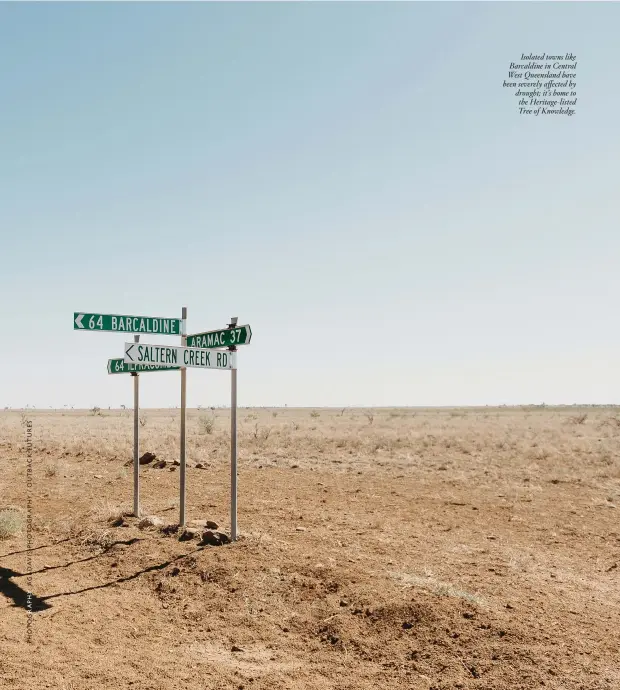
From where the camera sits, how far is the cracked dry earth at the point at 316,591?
4.95m

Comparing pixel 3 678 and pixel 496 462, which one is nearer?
pixel 3 678

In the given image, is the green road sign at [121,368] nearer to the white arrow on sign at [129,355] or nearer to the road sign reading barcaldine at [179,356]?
the road sign reading barcaldine at [179,356]

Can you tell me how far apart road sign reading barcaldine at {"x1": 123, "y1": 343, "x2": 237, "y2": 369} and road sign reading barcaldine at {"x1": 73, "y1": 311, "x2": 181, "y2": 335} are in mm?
1169

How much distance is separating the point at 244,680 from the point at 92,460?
16.3 metres

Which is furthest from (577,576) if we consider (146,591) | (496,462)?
(496,462)

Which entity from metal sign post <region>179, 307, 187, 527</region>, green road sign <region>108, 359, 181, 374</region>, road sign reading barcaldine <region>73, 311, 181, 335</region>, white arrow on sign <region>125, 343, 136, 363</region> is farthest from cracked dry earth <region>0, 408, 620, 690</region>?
road sign reading barcaldine <region>73, 311, 181, 335</region>

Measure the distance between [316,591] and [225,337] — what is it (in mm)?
4080

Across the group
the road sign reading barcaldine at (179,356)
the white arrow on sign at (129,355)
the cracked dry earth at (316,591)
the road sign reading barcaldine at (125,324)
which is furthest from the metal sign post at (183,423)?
the white arrow on sign at (129,355)

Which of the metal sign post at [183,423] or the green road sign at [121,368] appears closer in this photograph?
the metal sign post at [183,423]

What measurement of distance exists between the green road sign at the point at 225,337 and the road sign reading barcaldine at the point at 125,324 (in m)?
0.44

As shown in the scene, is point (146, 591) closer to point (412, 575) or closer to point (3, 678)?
point (3, 678)

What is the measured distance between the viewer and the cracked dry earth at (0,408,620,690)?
4.95 m

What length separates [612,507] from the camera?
1276 cm

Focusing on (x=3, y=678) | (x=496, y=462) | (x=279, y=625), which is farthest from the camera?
(x=496, y=462)
